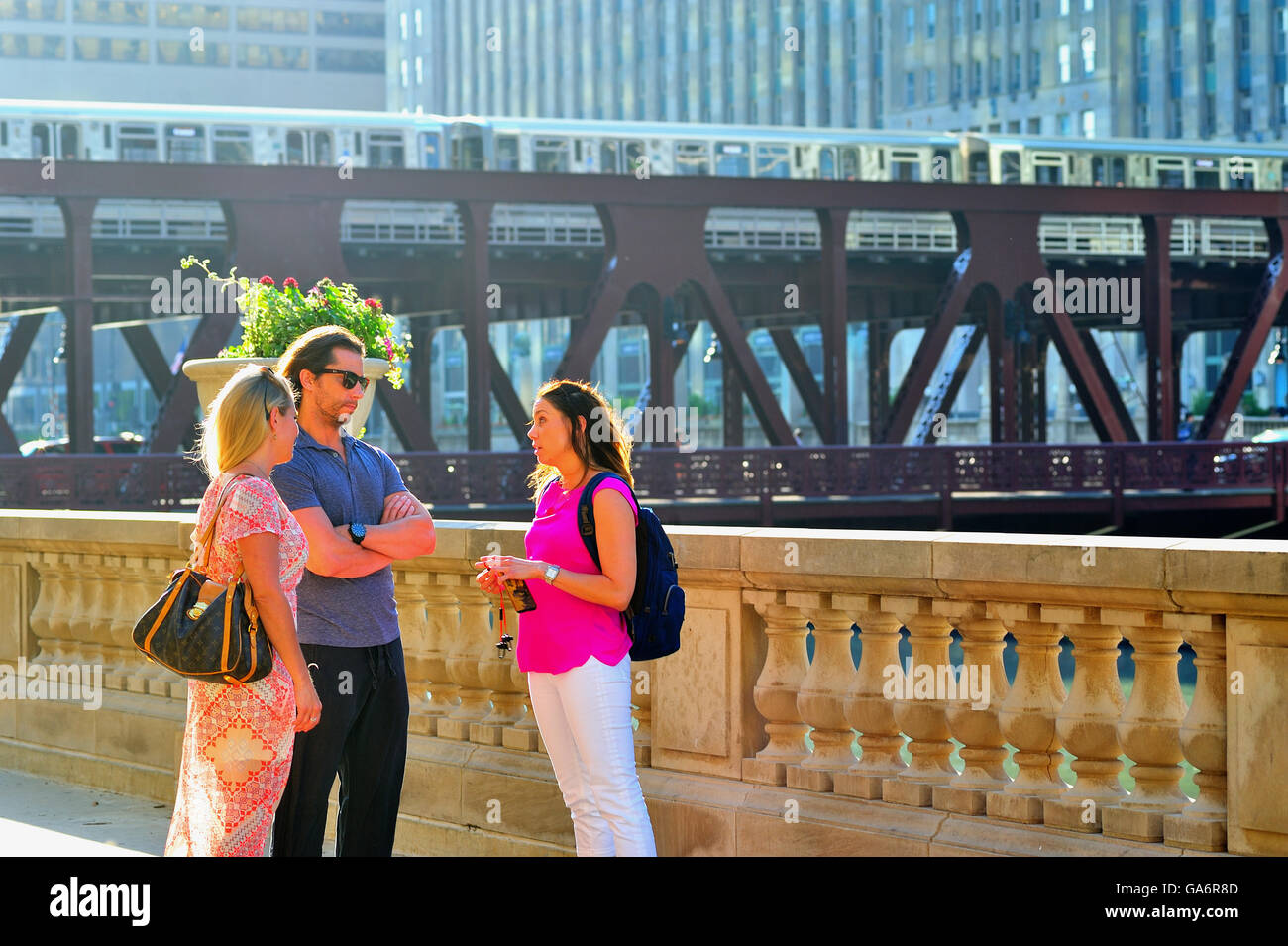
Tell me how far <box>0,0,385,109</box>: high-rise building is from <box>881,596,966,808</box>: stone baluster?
332 feet

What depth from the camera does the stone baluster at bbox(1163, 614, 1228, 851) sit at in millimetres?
4609

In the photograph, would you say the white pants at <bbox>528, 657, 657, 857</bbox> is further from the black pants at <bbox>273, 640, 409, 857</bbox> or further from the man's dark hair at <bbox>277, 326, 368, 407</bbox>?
the man's dark hair at <bbox>277, 326, 368, 407</bbox>

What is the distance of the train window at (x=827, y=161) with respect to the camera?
38.0 meters

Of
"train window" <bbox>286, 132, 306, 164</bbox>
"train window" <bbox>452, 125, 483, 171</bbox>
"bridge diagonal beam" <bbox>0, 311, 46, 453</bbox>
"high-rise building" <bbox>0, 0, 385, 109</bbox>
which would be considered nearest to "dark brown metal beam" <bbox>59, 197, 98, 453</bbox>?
"bridge diagonal beam" <bbox>0, 311, 46, 453</bbox>

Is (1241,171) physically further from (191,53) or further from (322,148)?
(191,53)

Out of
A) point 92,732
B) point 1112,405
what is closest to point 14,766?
point 92,732

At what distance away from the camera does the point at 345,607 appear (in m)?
4.95

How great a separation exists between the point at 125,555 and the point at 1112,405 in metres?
31.4

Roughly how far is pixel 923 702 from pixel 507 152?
1237 inches

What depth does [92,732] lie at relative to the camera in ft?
27.3

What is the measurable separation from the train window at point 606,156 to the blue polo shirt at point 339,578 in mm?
31490

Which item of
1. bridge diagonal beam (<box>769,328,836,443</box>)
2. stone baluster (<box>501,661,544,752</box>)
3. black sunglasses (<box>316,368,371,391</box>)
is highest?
bridge diagonal beam (<box>769,328,836,443</box>)

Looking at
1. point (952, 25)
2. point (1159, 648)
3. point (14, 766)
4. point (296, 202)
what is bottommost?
point (14, 766)

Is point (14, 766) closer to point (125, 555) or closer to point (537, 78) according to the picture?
point (125, 555)
